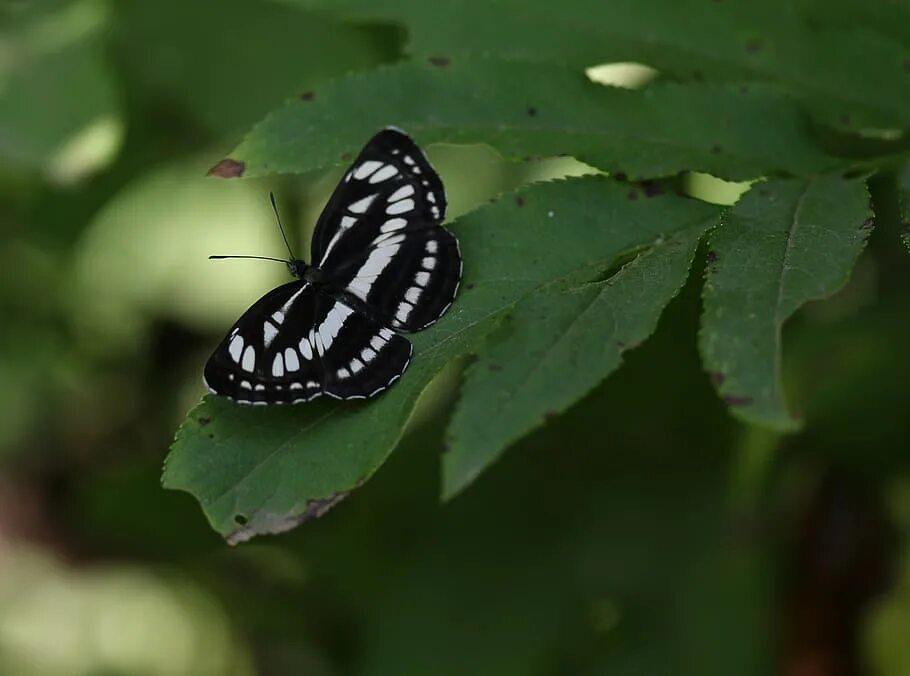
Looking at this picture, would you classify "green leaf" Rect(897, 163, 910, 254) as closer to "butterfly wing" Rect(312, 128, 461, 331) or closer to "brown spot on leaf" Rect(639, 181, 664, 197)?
"brown spot on leaf" Rect(639, 181, 664, 197)

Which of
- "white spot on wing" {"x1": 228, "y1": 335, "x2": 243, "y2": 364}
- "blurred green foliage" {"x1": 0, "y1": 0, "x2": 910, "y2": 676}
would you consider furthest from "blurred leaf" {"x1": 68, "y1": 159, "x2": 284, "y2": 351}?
"white spot on wing" {"x1": 228, "y1": 335, "x2": 243, "y2": 364}

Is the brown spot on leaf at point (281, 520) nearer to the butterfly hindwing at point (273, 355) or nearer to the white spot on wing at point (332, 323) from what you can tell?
the butterfly hindwing at point (273, 355)

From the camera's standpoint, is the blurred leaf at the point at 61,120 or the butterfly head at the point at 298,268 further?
the blurred leaf at the point at 61,120

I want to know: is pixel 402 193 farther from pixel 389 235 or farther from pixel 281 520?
pixel 281 520

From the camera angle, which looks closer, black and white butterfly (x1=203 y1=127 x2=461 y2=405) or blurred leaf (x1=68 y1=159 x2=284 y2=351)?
black and white butterfly (x1=203 y1=127 x2=461 y2=405)

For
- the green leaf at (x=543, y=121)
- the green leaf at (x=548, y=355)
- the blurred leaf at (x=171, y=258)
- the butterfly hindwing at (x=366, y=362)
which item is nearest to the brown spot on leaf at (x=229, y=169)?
the green leaf at (x=543, y=121)

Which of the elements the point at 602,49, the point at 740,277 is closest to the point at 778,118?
the point at 602,49
